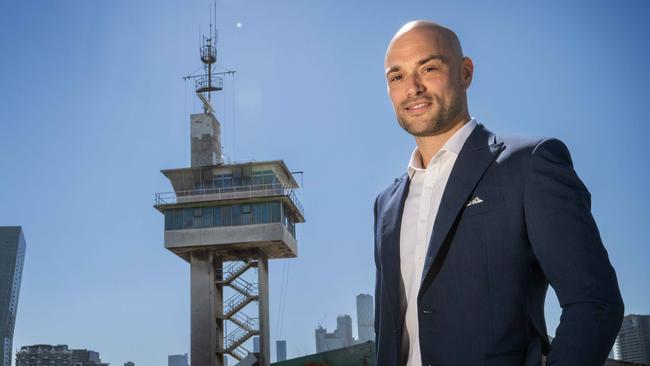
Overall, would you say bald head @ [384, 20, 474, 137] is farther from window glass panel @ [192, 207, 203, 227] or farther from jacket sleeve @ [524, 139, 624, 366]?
window glass panel @ [192, 207, 203, 227]

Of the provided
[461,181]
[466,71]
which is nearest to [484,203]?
[461,181]

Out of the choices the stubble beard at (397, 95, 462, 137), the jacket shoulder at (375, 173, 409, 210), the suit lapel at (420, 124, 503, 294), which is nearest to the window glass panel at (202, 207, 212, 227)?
the jacket shoulder at (375, 173, 409, 210)

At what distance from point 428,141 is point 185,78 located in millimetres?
79266

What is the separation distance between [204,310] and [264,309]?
4897mm

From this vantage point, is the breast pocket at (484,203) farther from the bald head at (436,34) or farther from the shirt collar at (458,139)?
the bald head at (436,34)

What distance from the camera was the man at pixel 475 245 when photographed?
3424 millimetres

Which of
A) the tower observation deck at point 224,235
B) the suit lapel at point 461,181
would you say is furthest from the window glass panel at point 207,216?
the suit lapel at point 461,181

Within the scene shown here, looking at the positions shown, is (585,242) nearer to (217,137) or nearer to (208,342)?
(208,342)

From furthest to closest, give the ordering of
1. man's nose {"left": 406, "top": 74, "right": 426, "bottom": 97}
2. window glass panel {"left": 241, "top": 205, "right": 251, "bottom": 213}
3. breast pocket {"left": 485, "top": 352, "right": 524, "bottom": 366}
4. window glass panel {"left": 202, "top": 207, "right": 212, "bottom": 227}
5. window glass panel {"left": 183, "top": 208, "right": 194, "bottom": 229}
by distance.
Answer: window glass panel {"left": 241, "top": 205, "right": 251, "bottom": 213} → window glass panel {"left": 183, "top": 208, "right": 194, "bottom": 229} → window glass panel {"left": 202, "top": 207, "right": 212, "bottom": 227} → man's nose {"left": 406, "top": 74, "right": 426, "bottom": 97} → breast pocket {"left": 485, "top": 352, "right": 524, "bottom": 366}

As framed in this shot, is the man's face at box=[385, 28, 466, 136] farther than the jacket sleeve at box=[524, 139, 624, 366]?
Yes

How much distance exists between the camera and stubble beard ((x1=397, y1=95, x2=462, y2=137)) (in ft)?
13.6

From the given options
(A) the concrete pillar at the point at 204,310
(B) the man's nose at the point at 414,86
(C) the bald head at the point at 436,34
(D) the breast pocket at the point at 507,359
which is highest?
→ (A) the concrete pillar at the point at 204,310

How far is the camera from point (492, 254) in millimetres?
3660

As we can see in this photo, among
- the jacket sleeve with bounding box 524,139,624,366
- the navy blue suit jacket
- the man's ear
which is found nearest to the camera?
the jacket sleeve with bounding box 524,139,624,366
